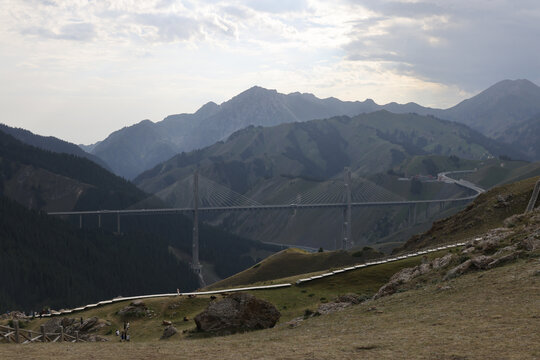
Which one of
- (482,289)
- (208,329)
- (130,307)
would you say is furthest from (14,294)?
(482,289)

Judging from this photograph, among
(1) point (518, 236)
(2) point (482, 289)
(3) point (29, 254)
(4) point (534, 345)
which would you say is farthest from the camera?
(3) point (29, 254)

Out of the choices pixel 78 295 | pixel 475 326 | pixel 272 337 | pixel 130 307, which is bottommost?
pixel 78 295

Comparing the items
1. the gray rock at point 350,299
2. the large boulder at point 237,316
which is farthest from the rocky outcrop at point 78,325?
the gray rock at point 350,299

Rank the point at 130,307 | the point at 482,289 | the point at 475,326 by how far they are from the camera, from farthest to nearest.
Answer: the point at 130,307 < the point at 482,289 < the point at 475,326

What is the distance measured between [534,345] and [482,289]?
965cm

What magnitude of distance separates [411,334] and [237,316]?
531 inches

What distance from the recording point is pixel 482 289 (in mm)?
29453

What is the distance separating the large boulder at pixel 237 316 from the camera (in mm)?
33844

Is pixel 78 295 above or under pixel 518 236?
under

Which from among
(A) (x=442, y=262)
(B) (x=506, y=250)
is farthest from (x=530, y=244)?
(A) (x=442, y=262)

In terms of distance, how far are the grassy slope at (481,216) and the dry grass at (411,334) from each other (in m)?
34.4

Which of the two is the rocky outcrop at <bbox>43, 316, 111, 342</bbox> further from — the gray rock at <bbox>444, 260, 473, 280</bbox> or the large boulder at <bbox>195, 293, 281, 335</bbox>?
the gray rock at <bbox>444, 260, 473, 280</bbox>

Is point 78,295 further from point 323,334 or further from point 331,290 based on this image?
point 323,334

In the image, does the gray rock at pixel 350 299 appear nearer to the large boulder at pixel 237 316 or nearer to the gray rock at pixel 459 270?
the large boulder at pixel 237 316
